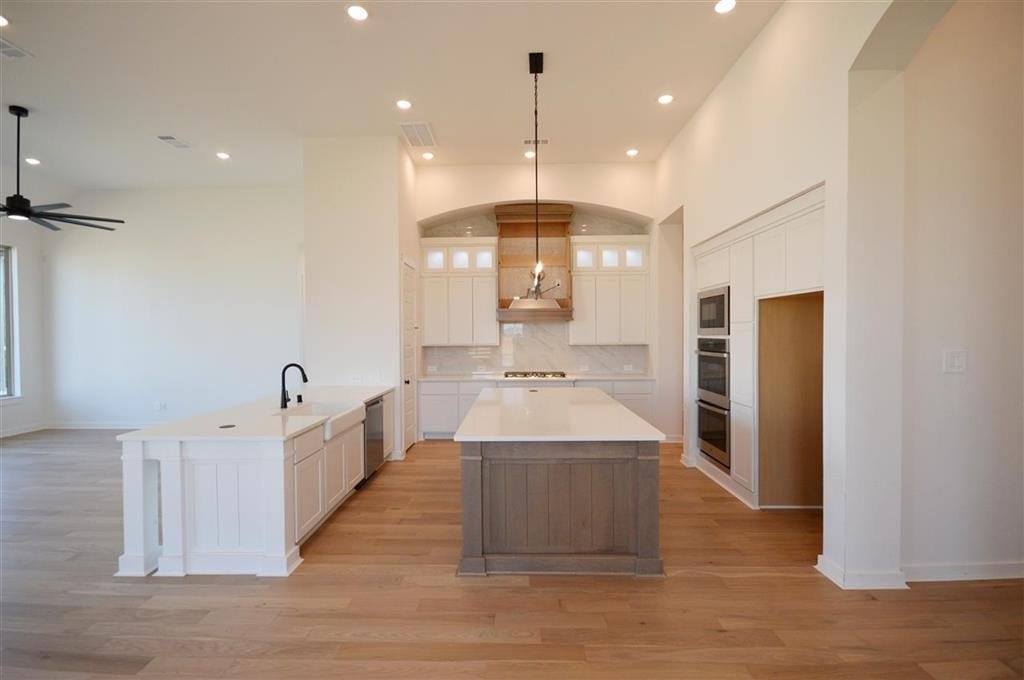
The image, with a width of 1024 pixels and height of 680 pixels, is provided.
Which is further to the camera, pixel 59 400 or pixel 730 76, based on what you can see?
pixel 59 400

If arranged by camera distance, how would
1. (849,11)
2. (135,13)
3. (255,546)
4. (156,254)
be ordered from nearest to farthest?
(849,11) < (255,546) < (135,13) < (156,254)

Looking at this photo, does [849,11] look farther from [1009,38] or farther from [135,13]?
[135,13]

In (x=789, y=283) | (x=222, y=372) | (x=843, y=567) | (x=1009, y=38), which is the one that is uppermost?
(x=1009, y=38)

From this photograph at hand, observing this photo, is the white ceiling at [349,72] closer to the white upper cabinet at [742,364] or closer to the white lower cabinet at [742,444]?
the white upper cabinet at [742,364]

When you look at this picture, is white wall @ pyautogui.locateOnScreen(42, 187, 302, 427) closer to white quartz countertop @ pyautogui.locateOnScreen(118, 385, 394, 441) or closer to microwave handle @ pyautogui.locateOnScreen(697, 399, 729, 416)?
white quartz countertop @ pyautogui.locateOnScreen(118, 385, 394, 441)

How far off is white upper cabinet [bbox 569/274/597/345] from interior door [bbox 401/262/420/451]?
2.07 meters

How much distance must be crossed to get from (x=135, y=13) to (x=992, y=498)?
587 cm

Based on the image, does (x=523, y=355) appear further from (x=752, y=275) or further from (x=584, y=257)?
(x=752, y=275)

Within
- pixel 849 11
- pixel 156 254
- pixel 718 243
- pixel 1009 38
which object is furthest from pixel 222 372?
pixel 1009 38

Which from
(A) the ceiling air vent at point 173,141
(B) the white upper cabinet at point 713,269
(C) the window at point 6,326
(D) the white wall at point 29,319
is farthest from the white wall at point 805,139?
(C) the window at point 6,326

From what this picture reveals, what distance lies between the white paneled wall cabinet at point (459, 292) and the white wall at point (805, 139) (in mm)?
2920

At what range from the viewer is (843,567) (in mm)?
2441

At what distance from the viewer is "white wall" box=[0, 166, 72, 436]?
6090 mm

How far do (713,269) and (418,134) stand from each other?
3286 mm
